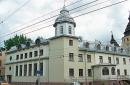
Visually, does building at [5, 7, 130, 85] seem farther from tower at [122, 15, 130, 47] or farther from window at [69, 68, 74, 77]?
tower at [122, 15, 130, 47]

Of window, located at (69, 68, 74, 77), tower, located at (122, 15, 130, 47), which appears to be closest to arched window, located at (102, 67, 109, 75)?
window, located at (69, 68, 74, 77)

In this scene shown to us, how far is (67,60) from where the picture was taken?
1786 inches

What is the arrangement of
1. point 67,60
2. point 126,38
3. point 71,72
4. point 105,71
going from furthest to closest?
point 126,38
point 105,71
point 71,72
point 67,60

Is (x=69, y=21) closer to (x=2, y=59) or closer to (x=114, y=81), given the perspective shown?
(x=114, y=81)

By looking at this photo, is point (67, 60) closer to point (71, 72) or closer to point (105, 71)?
point (71, 72)

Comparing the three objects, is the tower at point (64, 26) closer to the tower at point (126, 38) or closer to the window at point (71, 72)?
the window at point (71, 72)

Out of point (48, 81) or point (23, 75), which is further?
point (23, 75)

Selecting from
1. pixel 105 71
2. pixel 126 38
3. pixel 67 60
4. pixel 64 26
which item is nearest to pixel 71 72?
pixel 67 60

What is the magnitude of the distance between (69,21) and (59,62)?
338 inches

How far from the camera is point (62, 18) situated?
48.0 metres

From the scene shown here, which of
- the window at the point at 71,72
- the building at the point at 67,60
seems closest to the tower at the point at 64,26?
the building at the point at 67,60

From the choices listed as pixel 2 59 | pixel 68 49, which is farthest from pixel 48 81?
pixel 2 59

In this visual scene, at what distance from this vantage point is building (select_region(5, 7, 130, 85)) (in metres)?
45.7

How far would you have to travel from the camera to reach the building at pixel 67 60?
45688 millimetres
